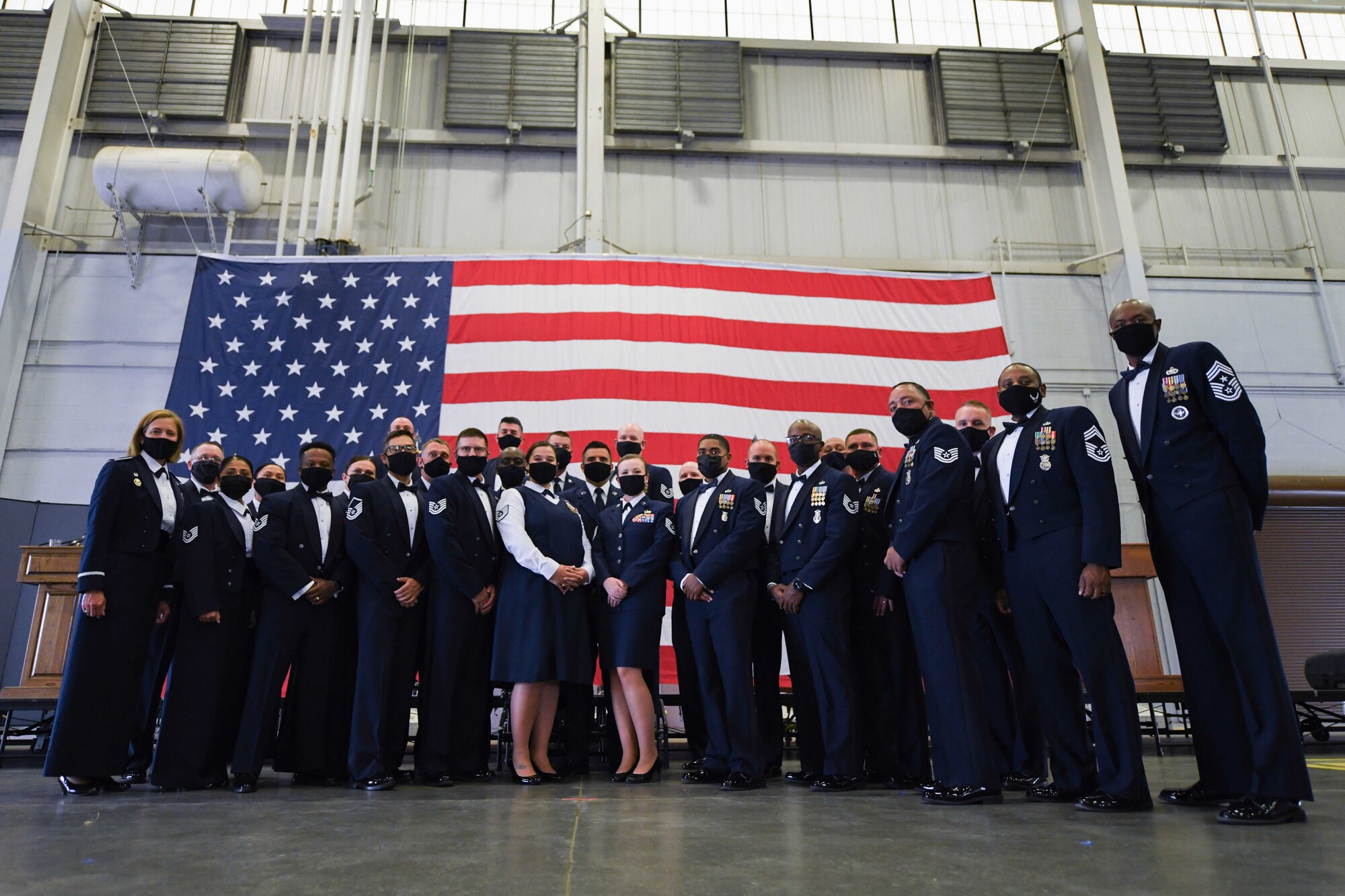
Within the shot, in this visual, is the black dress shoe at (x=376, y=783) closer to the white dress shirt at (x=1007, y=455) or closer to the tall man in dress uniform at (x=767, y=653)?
the tall man in dress uniform at (x=767, y=653)

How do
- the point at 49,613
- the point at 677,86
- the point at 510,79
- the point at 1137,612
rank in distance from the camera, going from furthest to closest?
the point at 677,86 < the point at 510,79 < the point at 1137,612 < the point at 49,613

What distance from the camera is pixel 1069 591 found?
2.65m

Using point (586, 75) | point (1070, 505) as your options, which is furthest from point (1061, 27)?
point (1070, 505)

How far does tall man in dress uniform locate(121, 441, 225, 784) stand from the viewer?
376cm

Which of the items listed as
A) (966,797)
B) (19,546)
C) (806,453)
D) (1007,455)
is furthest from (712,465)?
(19,546)

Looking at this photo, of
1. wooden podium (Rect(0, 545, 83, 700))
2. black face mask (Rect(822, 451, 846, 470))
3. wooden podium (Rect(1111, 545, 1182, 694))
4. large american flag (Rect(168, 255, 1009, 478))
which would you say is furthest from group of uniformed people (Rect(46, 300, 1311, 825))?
wooden podium (Rect(1111, 545, 1182, 694))

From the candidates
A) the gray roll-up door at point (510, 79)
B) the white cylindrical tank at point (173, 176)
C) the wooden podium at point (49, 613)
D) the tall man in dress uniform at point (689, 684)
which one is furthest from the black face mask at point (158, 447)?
the gray roll-up door at point (510, 79)

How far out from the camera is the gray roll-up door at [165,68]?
936cm

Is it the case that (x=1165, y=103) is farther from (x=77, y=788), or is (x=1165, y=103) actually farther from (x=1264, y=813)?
(x=77, y=788)

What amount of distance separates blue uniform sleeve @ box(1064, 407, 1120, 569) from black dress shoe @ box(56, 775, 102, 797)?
355 cm

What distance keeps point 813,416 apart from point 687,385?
111 cm

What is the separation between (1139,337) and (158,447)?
3690mm

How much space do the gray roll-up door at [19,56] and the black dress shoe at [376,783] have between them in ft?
31.6

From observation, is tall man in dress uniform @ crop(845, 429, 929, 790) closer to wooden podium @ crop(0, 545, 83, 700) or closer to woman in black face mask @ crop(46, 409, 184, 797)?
woman in black face mask @ crop(46, 409, 184, 797)
